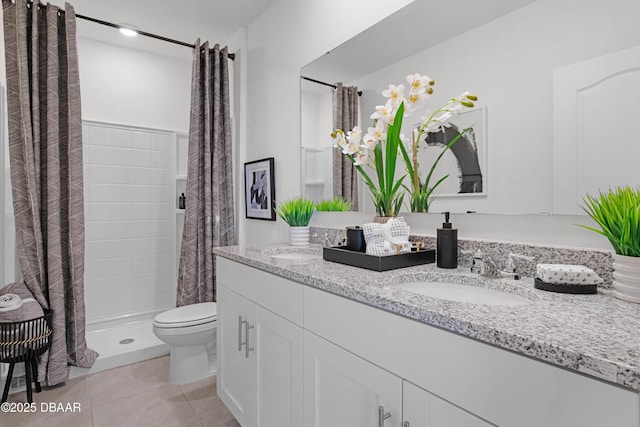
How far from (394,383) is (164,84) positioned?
3405 millimetres

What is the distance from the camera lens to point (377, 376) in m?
0.90

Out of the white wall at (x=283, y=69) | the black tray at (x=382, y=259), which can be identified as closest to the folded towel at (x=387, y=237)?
the black tray at (x=382, y=259)

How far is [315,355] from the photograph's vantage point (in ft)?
3.72

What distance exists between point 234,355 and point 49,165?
5.55 ft

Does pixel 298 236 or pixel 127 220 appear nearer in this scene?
pixel 298 236

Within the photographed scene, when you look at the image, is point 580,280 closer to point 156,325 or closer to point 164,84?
point 156,325

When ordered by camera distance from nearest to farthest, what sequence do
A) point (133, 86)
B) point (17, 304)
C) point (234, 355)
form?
point (234, 355), point (17, 304), point (133, 86)

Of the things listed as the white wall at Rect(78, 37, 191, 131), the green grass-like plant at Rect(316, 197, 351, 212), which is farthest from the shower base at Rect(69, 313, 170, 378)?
the white wall at Rect(78, 37, 191, 131)

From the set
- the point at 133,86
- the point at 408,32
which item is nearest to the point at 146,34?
the point at 133,86

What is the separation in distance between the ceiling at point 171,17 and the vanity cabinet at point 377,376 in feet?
6.31

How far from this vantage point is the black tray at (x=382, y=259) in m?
1.22

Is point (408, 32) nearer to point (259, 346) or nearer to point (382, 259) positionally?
point (382, 259)

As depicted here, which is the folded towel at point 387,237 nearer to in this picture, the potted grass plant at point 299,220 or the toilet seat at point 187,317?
the potted grass plant at point 299,220

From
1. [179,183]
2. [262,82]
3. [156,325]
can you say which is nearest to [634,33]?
[262,82]
